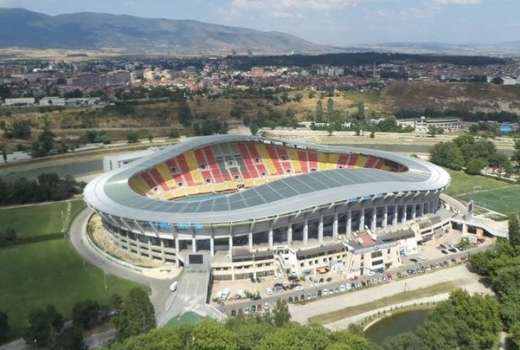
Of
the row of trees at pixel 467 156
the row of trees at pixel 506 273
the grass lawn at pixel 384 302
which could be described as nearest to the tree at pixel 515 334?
the row of trees at pixel 506 273

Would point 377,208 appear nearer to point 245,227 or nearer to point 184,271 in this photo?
point 245,227

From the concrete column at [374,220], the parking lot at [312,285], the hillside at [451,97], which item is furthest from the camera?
the hillside at [451,97]

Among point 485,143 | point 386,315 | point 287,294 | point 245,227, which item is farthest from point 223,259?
point 485,143

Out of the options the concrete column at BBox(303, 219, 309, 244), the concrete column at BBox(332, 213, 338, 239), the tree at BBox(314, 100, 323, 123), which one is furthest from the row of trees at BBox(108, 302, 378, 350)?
the tree at BBox(314, 100, 323, 123)

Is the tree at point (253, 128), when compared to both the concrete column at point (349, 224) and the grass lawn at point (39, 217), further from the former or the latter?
the concrete column at point (349, 224)

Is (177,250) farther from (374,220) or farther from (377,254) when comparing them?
(374,220)

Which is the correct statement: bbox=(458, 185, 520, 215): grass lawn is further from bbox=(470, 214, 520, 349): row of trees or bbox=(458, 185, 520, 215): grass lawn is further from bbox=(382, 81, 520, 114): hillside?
bbox=(382, 81, 520, 114): hillside
